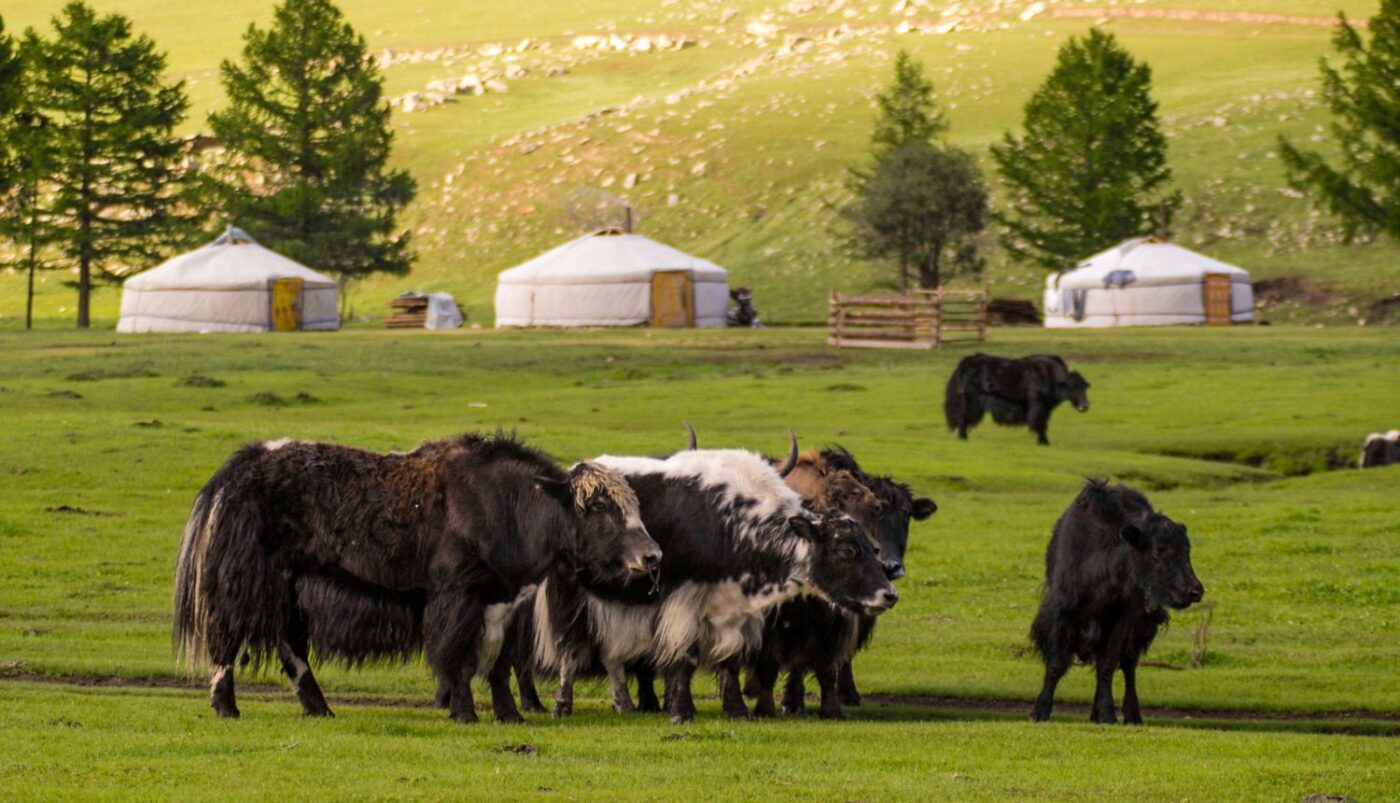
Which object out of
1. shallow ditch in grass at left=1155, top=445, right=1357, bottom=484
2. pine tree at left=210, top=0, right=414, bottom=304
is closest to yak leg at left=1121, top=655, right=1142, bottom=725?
shallow ditch in grass at left=1155, top=445, right=1357, bottom=484

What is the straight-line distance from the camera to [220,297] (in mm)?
62406

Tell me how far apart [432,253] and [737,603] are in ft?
308

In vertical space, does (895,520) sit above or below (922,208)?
below

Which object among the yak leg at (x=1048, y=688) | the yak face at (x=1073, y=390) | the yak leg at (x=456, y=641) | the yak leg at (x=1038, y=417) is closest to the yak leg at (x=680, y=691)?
the yak leg at (x=456, y=641)

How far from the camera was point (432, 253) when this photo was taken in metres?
103

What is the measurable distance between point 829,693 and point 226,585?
3.39 meters

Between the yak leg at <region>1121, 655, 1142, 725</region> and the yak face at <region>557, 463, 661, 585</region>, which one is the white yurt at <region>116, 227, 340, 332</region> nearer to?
the yak face at <region>557, 463, 661, 585</region>

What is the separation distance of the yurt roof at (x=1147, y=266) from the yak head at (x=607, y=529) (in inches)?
2277

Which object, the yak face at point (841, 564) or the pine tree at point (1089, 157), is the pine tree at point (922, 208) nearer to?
the pine tree at point (1089, 157)

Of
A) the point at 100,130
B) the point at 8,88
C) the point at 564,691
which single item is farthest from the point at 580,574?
the point at 8,88

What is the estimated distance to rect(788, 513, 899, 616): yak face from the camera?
10414mm

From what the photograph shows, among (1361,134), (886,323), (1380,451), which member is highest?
(1361,134)

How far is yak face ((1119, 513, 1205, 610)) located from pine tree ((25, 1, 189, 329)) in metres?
59.7

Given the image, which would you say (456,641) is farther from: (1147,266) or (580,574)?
(1147,266)
